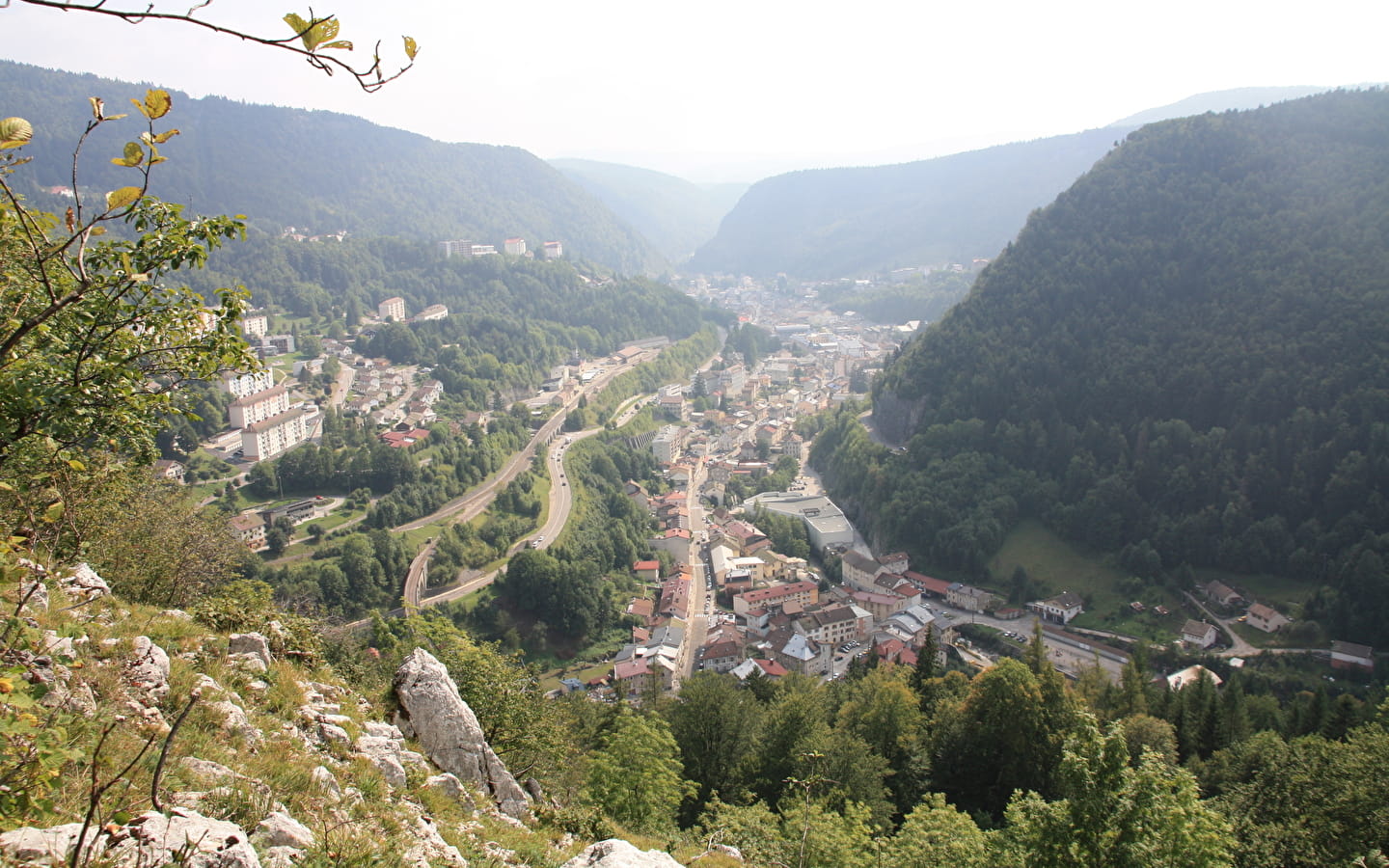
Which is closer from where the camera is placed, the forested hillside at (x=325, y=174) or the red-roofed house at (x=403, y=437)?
the red-roofed house at (x=403, y=437)

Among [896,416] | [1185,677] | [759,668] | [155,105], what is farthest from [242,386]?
[155,105]

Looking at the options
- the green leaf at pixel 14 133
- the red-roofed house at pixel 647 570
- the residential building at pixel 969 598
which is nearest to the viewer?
the green leaf at pixel 14 133

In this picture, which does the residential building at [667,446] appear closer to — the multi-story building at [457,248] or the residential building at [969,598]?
the residential building at [969,598]

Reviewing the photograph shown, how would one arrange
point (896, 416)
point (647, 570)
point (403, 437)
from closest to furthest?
point (647, 570)
point (403, 437)
point (896, 416)

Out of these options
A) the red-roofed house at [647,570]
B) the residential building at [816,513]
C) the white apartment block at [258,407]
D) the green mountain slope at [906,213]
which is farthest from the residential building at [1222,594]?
the green mountain slope at [906,213]

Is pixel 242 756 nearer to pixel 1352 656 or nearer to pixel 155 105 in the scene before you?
pixel 155 105

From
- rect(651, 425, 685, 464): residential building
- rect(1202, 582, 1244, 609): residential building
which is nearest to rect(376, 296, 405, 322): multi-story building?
rect(651, 425, 685, 464): residential building

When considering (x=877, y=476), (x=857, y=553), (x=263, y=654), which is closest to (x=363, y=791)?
(x=263, y=654)
